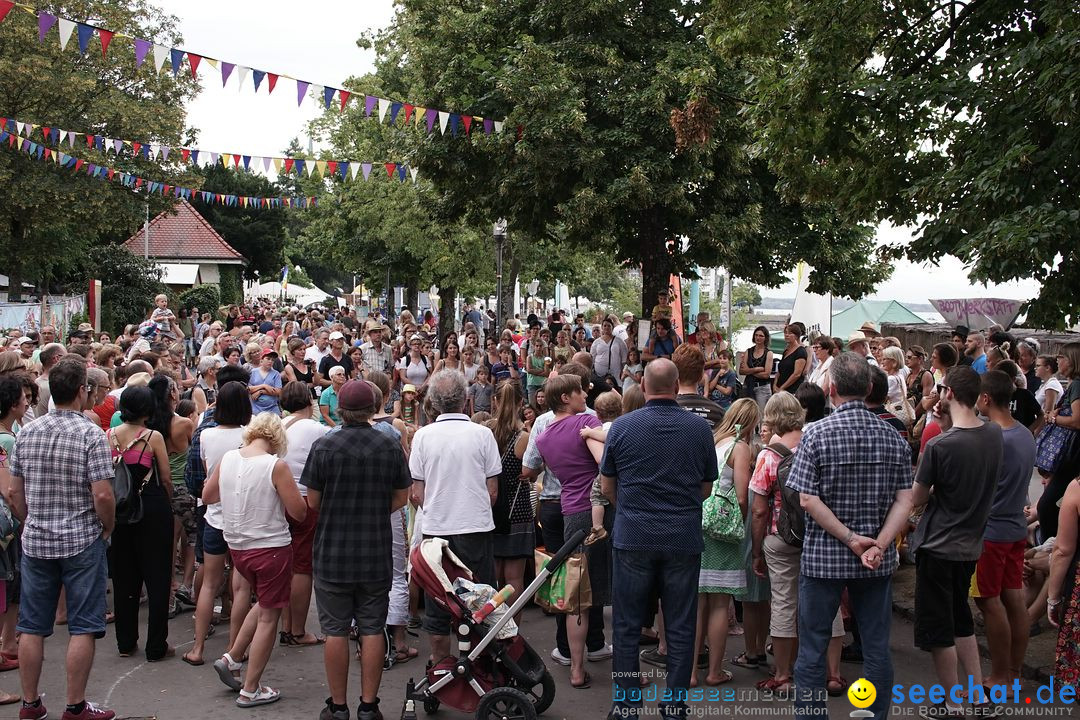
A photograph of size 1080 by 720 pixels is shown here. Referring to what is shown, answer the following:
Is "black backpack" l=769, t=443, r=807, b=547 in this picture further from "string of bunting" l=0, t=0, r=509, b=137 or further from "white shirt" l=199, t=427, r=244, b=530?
"string of bunting" l=0, t=0, r=509, b=137

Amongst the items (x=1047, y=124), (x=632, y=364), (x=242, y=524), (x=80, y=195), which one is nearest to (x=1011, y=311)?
(x=632, y=364)

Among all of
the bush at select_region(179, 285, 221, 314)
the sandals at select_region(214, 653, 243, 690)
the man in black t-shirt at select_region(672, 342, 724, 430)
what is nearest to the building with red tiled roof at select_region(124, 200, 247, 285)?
the bush at select_region(179, 285, 221, 314)

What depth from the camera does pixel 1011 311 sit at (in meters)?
21.5

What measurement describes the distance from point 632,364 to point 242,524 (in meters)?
10.2

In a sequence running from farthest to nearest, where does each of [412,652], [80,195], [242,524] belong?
1. [80,195]
2. [412,652]
3. [242,524]

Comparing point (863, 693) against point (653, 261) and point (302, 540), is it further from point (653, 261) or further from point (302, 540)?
point (653, 261)

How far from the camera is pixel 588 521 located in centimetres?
630

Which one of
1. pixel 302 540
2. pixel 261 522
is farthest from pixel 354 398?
pixel 302 540

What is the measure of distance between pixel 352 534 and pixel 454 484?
71 centimetres

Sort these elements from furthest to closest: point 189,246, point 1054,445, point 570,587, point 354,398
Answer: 1. point 189,246
2. point 1054,445
3. point 570,587
4. point 354,398

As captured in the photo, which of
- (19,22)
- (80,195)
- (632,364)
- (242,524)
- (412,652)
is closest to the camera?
(242,524)

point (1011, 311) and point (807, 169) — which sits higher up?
point (807, 169)

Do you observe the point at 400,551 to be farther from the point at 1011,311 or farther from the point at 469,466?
the point at 1011,311

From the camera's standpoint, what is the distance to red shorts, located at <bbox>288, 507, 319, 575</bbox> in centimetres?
654
